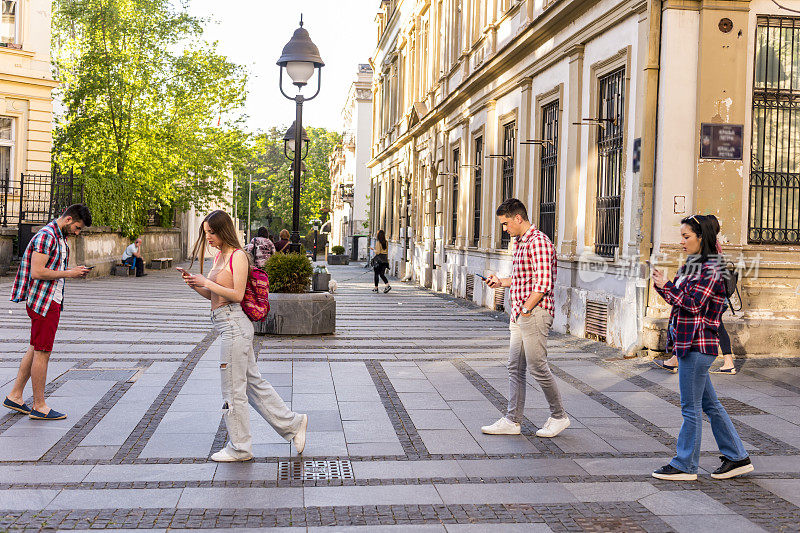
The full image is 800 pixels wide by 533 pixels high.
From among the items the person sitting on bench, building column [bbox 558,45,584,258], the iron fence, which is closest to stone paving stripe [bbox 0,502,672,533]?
building column [bbox 558,45,584,258]

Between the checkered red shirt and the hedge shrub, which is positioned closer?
the checkered red shirt

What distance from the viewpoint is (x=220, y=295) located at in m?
5.91

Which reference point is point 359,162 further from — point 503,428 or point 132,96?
point 503,428

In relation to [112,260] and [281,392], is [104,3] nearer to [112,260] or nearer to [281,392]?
[112,260]

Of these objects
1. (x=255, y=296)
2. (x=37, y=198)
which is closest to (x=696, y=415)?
(x=255, y=296)

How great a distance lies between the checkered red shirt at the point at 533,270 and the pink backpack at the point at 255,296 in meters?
1.95

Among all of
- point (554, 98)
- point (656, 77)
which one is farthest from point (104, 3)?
point (656, 77)

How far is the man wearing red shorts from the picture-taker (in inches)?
278

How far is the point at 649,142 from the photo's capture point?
1143 cm

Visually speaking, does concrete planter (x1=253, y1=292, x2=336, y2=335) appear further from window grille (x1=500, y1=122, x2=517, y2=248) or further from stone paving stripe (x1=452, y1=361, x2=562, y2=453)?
window grille (x1=500, y1=122, x2=517, y2=248)

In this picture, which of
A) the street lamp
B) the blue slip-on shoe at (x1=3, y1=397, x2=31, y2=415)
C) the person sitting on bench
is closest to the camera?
the blue slip-on shoe at (x1=3, y1=397, x2=31, y2=415)

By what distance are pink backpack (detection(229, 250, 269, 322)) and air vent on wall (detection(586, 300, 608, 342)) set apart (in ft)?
24.4

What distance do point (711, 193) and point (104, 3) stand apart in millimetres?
26007

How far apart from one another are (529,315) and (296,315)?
21.6 feet
